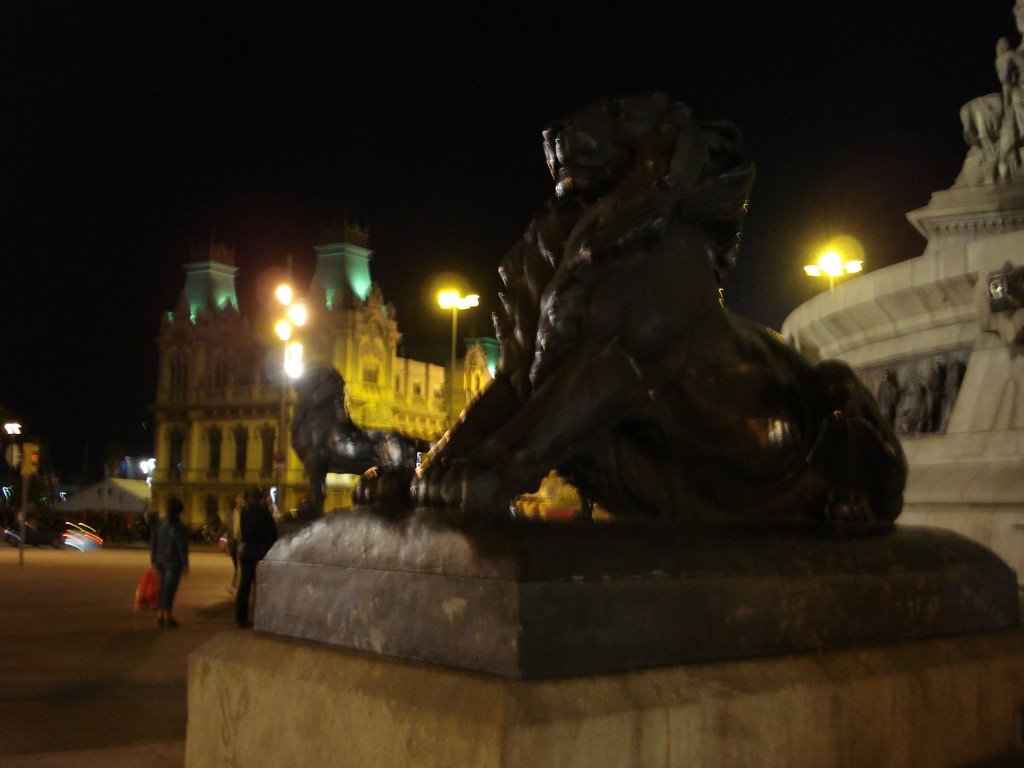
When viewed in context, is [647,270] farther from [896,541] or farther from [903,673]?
[903,673]

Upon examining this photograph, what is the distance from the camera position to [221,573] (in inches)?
750

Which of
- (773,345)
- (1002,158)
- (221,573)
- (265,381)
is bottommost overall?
(221,573)

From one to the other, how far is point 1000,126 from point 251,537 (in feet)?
34.4

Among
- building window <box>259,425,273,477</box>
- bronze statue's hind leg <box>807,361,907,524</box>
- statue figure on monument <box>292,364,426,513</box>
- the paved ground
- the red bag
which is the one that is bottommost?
the paved ground

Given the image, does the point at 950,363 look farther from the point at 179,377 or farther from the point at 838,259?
the point at 179,377

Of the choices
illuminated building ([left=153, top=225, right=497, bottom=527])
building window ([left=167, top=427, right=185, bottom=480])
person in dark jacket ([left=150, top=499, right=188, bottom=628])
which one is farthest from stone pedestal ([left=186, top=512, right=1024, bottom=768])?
building window ([left=167, top=427, right=185, bottom=480])

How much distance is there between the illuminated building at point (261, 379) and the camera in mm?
65250

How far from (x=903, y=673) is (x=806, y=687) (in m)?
0.39

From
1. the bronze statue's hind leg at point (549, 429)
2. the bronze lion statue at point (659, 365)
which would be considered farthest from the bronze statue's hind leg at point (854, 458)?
the bronze statue's hind leg at point (549, 429)

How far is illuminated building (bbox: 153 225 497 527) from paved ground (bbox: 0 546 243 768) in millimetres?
49248

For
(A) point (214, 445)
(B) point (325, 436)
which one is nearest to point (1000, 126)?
(B) point (325, 436)

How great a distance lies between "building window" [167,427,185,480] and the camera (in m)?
70.1

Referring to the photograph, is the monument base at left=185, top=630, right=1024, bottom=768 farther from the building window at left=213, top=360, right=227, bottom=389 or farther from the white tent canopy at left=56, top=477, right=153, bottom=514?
the building window at left=213, top=360, right=227, bottom=389

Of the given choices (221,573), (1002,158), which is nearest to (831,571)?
(1002,158)
